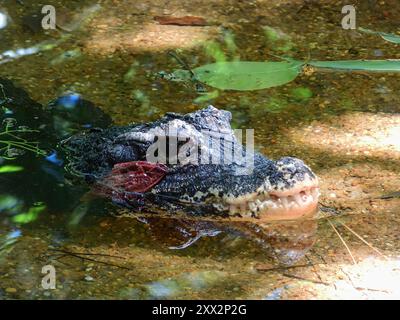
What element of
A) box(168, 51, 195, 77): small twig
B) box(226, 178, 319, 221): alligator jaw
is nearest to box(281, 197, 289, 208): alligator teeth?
box(226, 178, 319, 221): alligator jaw

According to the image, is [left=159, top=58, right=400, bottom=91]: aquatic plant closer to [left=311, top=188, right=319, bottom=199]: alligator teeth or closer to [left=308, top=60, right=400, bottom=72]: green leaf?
[left=308, top=60, right=400, bottom=72]: green leaf

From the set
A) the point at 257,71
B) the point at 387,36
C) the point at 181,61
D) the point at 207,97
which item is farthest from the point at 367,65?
the point at 181,61

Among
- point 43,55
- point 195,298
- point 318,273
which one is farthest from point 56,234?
point 43,55

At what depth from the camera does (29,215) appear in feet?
16.1

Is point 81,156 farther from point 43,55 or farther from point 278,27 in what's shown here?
point 278,27

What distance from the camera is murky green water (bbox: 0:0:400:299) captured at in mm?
4262

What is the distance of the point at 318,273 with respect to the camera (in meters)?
4.32

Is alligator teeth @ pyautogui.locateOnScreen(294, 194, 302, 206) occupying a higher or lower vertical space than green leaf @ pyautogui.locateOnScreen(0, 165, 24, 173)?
higher

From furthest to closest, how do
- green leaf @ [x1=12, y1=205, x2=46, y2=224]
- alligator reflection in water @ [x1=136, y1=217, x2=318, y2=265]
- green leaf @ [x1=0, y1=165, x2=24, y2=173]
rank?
green leaf @ [x1=0, y1=165, x2=24, y2=173], green leaf @ [x1=12, y1=205, x2=46, y2=224], alligator reflection in water @ [x1=136, y1=217, x2=318, y2=265]

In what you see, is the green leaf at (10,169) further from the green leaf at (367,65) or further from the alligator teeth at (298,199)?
the green leaf at (367,65)

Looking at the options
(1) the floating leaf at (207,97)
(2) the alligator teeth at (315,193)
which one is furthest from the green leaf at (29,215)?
(1) the floating leaf at (207,97)

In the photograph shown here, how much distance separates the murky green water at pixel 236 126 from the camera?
4.26m

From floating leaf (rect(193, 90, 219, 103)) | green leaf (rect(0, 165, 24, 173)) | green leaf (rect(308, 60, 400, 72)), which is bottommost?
green leaf (rect(0, 165, 24, 173))

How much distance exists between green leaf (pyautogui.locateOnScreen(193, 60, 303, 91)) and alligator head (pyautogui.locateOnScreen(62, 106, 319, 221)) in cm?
115
